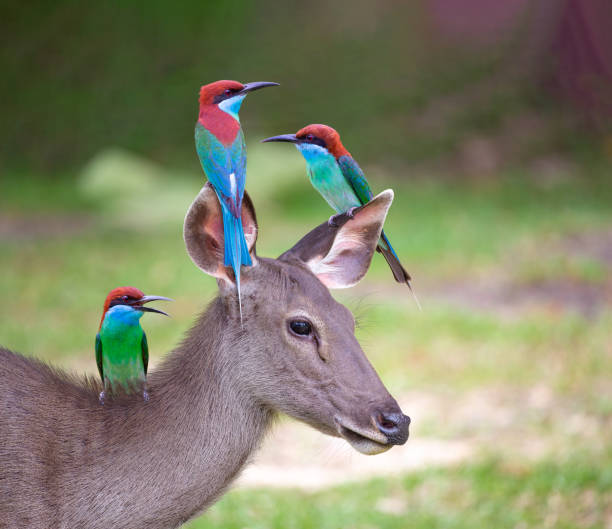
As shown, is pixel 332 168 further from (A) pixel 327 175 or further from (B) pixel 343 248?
(B) pixel 343 248

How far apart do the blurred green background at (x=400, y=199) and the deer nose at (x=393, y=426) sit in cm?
68

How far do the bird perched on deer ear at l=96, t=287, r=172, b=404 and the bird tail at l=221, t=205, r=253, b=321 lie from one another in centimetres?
Answer: 23

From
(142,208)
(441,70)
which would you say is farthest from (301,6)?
(142,208)

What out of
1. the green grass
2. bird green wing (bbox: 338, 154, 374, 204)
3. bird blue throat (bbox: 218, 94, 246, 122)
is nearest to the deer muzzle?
bird green wing (bbox: 338, 154, 374, 204)

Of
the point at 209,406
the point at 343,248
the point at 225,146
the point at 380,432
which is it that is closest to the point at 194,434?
the point at 209,406

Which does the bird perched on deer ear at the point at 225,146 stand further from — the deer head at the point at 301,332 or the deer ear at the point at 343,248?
the deer ear at the point at 343,248

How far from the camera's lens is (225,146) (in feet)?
6.88

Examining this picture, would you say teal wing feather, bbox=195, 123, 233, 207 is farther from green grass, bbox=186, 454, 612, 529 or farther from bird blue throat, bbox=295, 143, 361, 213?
green grass, bbox=186, 454, 612, 529

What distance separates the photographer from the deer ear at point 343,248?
7.84ft

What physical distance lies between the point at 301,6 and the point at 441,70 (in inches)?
105

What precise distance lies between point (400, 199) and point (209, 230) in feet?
34.1

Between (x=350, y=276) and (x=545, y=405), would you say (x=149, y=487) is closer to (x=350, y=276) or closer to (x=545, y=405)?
(x=350, y=276)

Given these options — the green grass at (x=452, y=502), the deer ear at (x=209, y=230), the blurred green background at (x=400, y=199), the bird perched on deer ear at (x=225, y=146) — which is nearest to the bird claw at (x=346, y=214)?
the deer ear at (x=209, y=230)

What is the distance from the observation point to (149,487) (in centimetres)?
227
